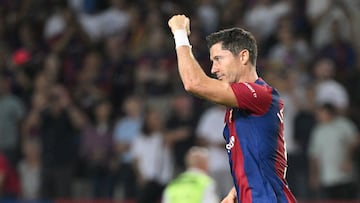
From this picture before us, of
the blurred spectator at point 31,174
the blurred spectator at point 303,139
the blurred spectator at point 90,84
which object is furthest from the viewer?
the blurred spectator at point 90,84

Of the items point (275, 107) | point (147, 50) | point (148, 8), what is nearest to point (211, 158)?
point (147, 50)

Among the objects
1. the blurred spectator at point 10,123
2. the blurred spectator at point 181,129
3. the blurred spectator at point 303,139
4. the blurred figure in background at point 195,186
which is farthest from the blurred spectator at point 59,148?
the blurred spectator at point 303,139

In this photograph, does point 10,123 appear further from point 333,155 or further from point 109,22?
point 333,155

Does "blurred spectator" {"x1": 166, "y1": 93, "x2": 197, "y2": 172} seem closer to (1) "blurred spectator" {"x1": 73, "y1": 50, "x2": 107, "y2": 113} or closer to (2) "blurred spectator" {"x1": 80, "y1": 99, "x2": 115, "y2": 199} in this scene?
(2) "blurred spectator" {"x1": 80, "y1": 99, "x2": 115, "y2": 199}

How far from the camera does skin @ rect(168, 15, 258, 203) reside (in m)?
6.29

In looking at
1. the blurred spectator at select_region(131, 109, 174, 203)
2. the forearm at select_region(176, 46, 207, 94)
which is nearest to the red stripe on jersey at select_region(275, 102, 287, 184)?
the forearm at select_region(176, 46, 207, 94)

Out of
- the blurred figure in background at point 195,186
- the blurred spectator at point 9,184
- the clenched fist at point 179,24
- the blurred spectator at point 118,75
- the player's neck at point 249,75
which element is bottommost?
the blurred spectator at point 9,184

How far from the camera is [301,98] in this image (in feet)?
46.0

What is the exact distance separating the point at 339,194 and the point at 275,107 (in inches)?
290

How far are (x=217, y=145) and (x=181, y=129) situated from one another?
1.92 feet

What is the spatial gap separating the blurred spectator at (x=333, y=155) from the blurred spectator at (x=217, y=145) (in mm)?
1181

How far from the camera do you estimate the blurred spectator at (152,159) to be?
14055mm

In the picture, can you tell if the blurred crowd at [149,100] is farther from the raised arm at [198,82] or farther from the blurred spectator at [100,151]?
the raised arm at [198,82]

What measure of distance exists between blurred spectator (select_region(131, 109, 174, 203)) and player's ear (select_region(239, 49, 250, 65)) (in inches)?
297
